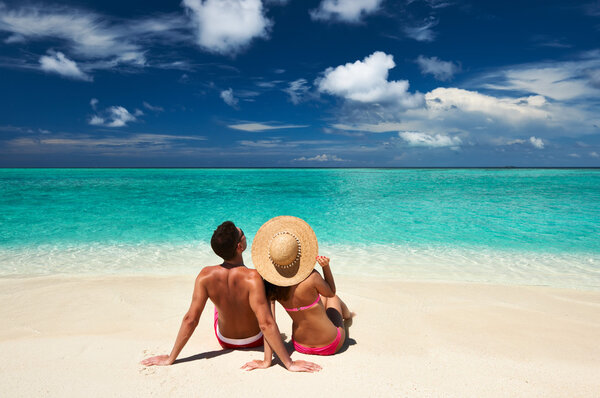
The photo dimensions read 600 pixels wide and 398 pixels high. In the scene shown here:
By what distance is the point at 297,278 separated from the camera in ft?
10.1

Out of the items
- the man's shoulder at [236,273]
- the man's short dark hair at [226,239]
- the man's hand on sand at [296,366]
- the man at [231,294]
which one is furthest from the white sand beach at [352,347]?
the man's short dark hair at [226,239]

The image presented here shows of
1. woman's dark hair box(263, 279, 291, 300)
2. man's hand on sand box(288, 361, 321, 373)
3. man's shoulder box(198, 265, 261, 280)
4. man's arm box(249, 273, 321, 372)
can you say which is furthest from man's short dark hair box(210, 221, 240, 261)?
man's hand on sand box(288, 361, 321, 373)

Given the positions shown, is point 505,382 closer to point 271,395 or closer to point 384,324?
point 384,324

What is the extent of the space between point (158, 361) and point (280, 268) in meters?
1.53

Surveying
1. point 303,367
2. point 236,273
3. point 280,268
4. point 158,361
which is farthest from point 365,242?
point 158,361

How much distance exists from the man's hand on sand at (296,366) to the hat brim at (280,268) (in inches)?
30.7

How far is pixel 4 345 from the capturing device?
362 centimetres

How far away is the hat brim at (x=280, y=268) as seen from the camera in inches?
121

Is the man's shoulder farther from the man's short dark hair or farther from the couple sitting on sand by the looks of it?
the man's short dark hair

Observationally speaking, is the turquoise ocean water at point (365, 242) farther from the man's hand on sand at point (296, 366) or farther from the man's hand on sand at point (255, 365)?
the man's hand on sand at point (255, 365)

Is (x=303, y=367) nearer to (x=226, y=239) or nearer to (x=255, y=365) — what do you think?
(x=255, y=365)

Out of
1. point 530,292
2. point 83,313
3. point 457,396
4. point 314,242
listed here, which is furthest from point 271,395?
point 530,292

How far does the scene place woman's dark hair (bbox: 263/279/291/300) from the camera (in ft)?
10.4

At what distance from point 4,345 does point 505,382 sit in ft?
16.7
